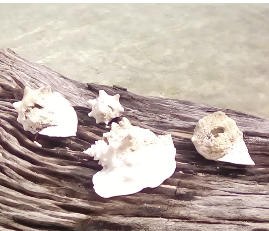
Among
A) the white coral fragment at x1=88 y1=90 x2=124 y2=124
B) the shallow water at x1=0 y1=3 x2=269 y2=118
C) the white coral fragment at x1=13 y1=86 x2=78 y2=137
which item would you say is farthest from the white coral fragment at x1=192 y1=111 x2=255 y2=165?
the shallow water at x1=0 y1=3 x2=269 y2=118

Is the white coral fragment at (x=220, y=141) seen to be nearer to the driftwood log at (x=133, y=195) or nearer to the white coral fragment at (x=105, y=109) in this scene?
the driftwood log at (x=133, y=195)

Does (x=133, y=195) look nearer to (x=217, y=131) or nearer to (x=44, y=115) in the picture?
(x=217, y=131)

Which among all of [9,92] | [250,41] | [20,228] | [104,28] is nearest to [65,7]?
[104,28]

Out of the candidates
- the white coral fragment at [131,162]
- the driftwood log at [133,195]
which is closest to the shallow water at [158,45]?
the driftwood log at [133,195]

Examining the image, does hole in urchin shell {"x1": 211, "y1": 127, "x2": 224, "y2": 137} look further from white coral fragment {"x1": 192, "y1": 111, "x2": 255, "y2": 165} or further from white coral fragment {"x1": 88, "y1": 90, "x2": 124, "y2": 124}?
white coral fragment {"x1": 88, "y1": 90, "x2": 124, "y2": 124}

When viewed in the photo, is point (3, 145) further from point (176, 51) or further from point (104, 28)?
point (104, 28)

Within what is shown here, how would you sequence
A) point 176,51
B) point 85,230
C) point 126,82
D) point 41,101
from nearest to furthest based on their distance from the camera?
point 85,230 < point 41,101 < point 126,82 < point 176,51
